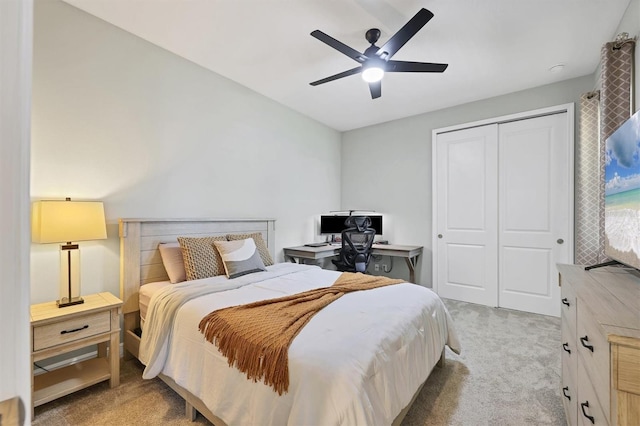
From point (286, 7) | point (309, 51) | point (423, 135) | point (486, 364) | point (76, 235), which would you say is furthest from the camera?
point (423, 135)

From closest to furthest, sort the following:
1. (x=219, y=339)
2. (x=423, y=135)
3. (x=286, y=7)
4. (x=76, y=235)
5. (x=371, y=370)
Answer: (x=371, y=370) → (x=219, y=339) → (x=76, y=235) → (x=286, y=7) → (x=423, y=135)

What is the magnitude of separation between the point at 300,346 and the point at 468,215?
338 cm

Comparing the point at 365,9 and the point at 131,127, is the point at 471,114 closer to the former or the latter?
the point at 365,9

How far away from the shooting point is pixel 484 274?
3832 mm

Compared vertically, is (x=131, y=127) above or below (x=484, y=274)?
above

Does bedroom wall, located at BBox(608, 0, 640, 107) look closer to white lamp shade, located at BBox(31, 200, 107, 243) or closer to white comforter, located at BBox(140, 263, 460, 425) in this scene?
white comforter, located at BBox(140, 263, 460, 425)

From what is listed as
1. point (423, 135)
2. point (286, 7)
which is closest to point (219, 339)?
point (286, 7)

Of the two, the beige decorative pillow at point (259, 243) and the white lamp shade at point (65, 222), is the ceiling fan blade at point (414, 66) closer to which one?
the beige decorative pillow at point (259, 243)

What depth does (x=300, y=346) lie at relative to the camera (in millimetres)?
1358

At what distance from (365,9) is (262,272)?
7.60 ft

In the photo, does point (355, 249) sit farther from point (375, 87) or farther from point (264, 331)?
point (264, 331)

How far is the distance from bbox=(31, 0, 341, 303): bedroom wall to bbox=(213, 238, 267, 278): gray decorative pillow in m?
0.65

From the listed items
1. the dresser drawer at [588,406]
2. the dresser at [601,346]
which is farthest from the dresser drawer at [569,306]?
the dresser drawer at [588,406]

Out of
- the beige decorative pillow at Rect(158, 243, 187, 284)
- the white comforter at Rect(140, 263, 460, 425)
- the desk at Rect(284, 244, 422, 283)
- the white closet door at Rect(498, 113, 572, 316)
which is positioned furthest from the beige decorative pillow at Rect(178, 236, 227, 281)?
the white closet door at Rect(498, 113, 572, 316)
